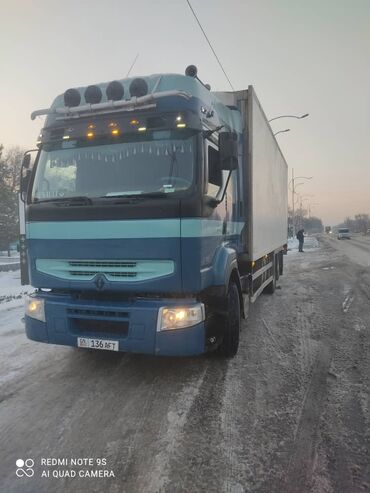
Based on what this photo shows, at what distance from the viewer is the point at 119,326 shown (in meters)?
4.27

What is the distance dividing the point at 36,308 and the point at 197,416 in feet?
7.39

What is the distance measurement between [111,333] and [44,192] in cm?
186

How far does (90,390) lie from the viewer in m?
4.35

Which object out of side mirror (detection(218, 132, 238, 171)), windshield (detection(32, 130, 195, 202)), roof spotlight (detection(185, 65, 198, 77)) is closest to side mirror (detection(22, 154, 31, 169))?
windshield (detection(32, 130, 195, 202))

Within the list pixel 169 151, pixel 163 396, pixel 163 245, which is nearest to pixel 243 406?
pixel 163 396

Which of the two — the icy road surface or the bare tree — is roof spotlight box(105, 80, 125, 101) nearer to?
the icy road surface

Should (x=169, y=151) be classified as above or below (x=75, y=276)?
above

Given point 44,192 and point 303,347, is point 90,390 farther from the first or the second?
point 303,347

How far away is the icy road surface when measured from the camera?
9.36 feet

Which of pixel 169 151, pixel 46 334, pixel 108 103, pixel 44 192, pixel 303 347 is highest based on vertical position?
pixel 108 103

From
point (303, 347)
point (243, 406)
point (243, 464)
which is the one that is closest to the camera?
point (243, 464)

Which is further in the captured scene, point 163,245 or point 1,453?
point 163,245

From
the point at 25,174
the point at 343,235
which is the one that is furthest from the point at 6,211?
the point at 343,235

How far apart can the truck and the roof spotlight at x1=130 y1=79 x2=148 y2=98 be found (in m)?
0.02
